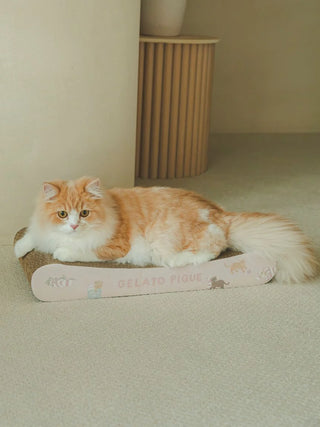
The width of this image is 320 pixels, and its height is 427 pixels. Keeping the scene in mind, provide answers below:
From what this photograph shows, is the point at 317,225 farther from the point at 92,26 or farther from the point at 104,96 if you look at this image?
the point at 92,26

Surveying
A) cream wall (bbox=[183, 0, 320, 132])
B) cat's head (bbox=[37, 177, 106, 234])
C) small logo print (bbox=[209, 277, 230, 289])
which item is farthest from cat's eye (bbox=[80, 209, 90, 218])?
cream wall (bbox=[183, 0, 320, 132])

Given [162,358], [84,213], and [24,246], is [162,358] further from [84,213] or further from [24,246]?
[24,246]

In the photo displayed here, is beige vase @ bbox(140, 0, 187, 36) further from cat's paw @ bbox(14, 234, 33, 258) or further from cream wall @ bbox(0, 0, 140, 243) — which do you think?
cat's paw @ bbox(14, 234, 33, 258)

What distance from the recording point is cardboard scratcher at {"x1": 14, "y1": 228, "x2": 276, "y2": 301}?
2002mm

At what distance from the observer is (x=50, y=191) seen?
6.71ft

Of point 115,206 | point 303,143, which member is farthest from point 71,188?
point 303,143

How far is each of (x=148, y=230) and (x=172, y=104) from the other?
1346mm

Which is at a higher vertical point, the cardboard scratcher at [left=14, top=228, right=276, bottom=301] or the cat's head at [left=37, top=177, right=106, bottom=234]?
the cat's head at [left=37, top=177, right=106, bottom=234]

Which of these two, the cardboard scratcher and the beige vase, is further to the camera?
the beige vase

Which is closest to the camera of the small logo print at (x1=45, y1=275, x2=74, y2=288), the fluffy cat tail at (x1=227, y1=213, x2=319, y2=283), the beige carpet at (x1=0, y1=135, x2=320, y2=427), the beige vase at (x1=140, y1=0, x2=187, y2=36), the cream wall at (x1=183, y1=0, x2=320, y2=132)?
the beige carpet at (x1=0, y1=135, x2=320, y2=427)

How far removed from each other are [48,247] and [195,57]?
1.64m

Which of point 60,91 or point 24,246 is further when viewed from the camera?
point 60,91

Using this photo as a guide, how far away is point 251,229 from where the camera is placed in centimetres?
219

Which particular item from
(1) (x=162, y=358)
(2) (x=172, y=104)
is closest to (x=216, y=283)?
(1) (x=162, y=358)
